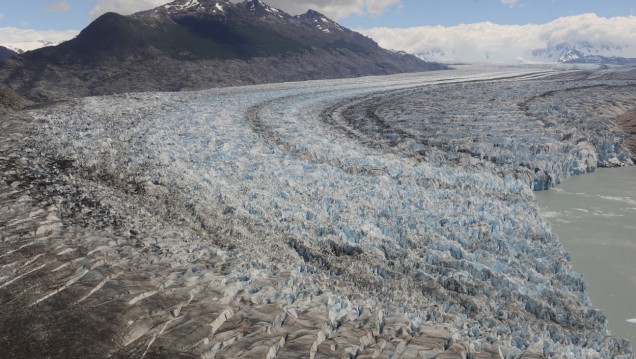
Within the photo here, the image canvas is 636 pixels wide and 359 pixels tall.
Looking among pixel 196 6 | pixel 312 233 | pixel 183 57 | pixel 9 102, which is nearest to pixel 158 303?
pixel 312 233

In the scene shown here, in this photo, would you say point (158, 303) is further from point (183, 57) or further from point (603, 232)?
point (183, 57)

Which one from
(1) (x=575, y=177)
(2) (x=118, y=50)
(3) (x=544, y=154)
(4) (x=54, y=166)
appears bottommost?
(1) (x=575, y=177)

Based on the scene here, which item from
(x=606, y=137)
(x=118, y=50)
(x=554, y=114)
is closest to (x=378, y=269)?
(x=606, y=137)

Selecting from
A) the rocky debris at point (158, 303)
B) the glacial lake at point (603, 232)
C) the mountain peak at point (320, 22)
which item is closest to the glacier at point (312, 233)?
the rocky debris at point (158, 303)

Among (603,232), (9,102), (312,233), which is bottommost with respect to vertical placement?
(603,232)

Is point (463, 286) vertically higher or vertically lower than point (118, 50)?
lower

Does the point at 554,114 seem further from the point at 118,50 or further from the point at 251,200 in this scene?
the point at 118,50
